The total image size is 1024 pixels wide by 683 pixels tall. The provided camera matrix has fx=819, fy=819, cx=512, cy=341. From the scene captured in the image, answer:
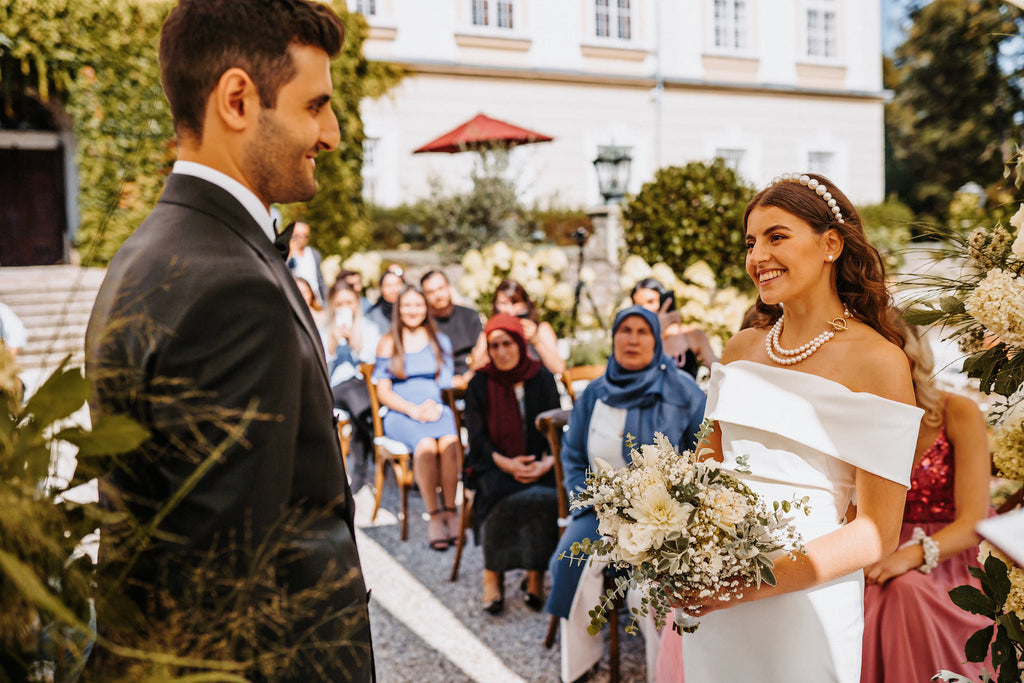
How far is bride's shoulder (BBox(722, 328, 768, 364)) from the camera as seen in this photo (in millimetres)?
2520

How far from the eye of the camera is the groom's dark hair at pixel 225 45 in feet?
4.47

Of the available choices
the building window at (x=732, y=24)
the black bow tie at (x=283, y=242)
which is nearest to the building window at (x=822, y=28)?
the building window at (x=732, y=24)

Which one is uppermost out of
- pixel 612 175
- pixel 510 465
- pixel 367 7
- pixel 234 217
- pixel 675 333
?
pixel 367 7

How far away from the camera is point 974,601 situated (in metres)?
1.86

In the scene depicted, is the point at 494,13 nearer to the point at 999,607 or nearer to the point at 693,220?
the point at 693,220

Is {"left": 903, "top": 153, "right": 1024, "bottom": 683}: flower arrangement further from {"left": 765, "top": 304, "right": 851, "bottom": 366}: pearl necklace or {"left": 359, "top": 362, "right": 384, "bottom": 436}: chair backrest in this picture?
{"left": 359, "top": 362, "right": 384, "bottom": 436}: chair backrest

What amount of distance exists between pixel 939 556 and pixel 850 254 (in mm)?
1355

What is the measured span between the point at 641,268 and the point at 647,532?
4.59m

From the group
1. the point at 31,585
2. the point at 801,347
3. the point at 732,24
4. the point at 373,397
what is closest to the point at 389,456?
the point at 373,397

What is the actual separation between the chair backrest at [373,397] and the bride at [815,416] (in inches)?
171

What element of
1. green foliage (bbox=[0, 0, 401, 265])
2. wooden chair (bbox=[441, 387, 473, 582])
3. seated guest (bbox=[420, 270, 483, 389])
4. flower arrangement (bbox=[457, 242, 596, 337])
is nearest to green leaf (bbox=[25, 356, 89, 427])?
wooden chair (bbox=[441, 387, 473, 582])

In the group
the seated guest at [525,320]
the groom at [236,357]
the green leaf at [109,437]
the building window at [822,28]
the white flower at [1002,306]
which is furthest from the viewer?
the building window at [822,28]

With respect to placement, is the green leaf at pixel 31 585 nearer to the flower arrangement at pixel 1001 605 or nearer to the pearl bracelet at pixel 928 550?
the flower arrangement at pixel 1001 605

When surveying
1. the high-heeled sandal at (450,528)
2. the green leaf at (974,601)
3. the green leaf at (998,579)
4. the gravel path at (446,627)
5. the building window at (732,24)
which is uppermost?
the building window at (732,24)
